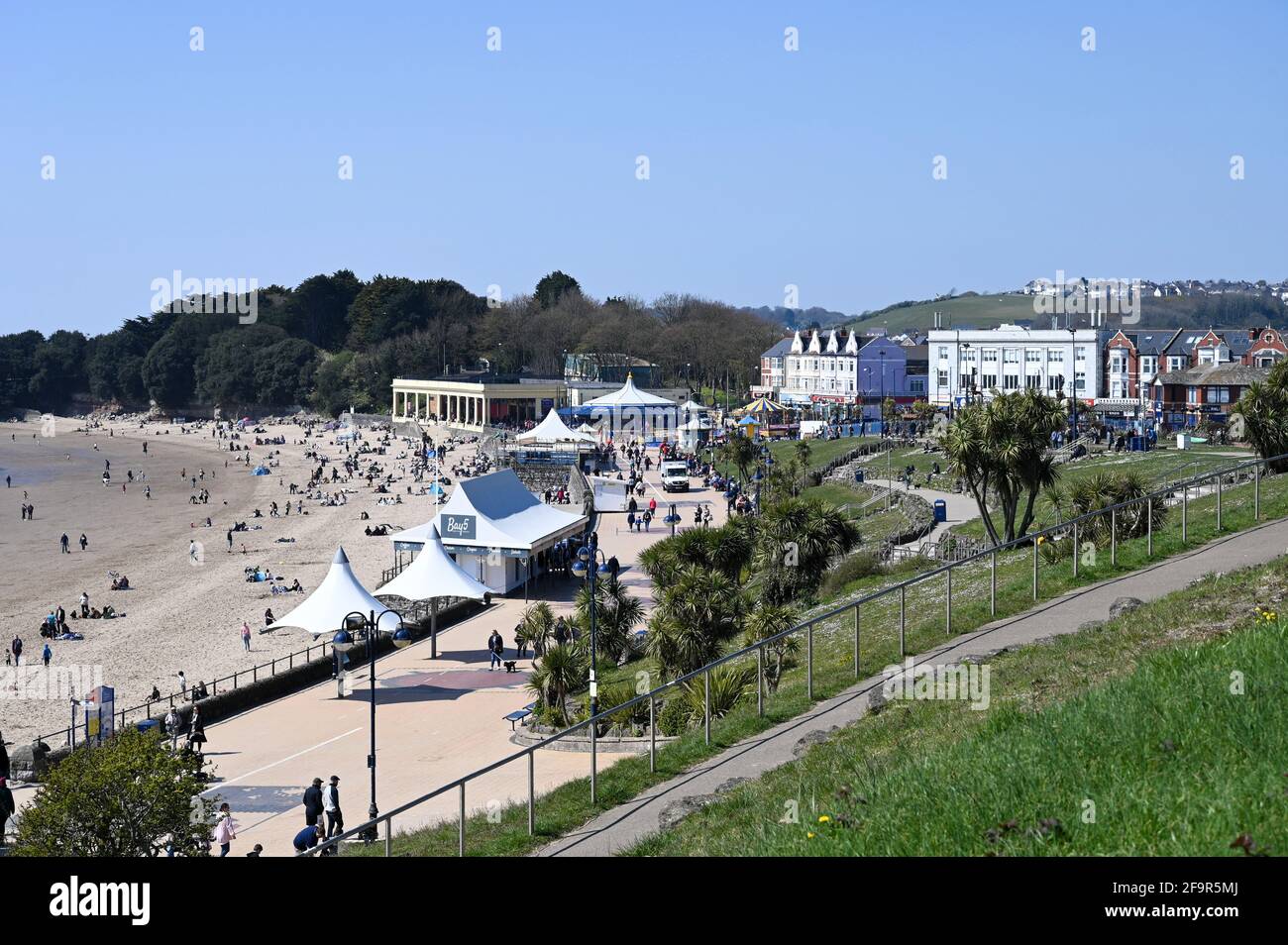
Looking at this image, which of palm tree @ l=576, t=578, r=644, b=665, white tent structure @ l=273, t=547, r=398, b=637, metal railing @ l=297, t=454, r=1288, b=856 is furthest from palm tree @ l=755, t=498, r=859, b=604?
metal railing @ l=297, t=454, r=1288, b=856

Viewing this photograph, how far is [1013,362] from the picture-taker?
78812 mm

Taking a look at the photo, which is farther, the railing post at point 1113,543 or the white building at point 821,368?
the white building at point 821,368

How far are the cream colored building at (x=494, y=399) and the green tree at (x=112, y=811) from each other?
8792 centimetres

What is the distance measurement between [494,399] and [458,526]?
68.8 m

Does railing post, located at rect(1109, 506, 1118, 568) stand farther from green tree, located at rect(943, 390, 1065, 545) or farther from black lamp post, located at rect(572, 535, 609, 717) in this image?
black lamp post, located at rect(572, 535, 609, 717)

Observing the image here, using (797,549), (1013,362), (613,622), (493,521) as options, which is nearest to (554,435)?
(493,521)

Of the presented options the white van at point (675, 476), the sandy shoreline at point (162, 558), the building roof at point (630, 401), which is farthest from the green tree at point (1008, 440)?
the building roof at point (630, 401)

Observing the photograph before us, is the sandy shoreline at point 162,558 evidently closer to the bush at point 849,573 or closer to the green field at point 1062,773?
the bush at point 849,573

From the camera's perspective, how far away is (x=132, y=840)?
12.8 metres

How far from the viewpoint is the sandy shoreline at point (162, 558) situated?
1243 inches

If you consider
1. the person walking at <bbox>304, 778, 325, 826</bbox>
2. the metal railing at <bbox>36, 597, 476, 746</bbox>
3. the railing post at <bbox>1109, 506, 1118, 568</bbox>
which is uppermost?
the railing post at <bbox>1109, 506, 1118, 568</bbox>

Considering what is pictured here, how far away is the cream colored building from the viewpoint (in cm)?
10294
